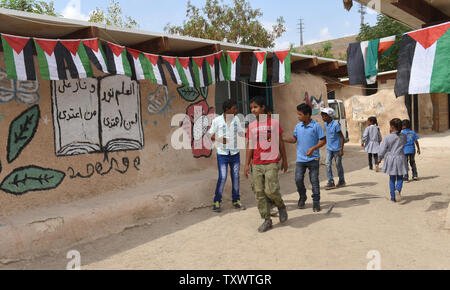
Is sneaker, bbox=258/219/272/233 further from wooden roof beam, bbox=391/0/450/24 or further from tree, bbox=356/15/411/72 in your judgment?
tree, bbox=356/15/411/72

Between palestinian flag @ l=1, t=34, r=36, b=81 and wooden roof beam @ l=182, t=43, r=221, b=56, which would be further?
wooden roof beam @ l=182, t=43, r=221, b=56

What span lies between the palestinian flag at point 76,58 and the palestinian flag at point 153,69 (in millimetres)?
1020

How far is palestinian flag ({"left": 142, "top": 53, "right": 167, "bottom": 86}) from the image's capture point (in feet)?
18.7

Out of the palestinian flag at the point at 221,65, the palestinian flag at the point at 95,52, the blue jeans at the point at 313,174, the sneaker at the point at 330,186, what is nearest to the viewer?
the palestinian flag at the point at 95,52

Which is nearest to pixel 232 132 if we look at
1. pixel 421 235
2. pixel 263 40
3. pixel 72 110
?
pixel 72 110

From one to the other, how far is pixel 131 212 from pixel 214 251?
1768 millimetres

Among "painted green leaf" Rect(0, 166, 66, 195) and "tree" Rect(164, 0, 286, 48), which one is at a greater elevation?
"tree" Rect(164, 0, 286, 48)

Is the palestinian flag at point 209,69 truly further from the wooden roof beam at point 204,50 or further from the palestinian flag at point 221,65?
the wooden roof beam at point 204,50

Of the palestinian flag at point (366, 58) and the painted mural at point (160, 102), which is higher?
the palestinian flag at point (366, 58)

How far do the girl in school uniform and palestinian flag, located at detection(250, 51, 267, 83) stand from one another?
2.43m

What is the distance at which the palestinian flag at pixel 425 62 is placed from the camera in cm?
472

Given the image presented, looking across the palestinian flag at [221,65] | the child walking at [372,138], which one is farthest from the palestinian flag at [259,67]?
the child walking at [372,138]

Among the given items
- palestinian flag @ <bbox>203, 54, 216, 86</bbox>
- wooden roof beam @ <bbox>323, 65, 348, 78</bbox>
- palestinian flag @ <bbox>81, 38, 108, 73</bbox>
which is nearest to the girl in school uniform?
palestinian flag @ <bbox>203, 54, 216, 86</bbox>

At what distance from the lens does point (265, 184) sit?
15.1ft
